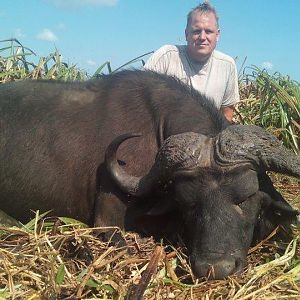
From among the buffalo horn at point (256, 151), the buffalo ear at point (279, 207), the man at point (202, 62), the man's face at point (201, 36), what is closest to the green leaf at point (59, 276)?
the buffalo horn at point (256, 151)

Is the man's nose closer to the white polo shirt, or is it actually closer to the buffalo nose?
the white polo shirt

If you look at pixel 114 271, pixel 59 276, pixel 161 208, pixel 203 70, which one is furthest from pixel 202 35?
pixel 59 276

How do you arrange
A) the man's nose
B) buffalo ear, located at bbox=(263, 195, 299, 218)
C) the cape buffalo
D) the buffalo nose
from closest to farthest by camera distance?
the buffalo nose → the cape buffalo → buffalo ear, located at bbox=(263, 195, 299, 218) → the man's nose

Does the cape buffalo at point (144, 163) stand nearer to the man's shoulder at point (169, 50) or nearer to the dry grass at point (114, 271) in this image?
the dry grass at point (114, 271)

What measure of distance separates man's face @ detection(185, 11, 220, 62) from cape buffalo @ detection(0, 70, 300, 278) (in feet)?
5.85

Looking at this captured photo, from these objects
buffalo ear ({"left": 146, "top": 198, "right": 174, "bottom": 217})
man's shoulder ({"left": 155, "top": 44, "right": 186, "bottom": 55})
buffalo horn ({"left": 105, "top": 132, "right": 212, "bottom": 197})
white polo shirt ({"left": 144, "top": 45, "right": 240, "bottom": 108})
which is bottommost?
buffalo ear ({"left": 146, "top": 198, "right": 174, "bottom": 217})

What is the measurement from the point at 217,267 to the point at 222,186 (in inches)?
21.8

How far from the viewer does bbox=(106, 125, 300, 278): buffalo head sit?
3545 mm

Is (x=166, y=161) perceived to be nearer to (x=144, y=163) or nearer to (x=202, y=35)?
(x=144, y=163)

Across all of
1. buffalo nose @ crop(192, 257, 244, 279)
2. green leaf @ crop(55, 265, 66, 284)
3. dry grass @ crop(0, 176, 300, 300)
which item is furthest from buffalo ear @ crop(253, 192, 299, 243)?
green leaf @ crop(55, 265, 66, 284)

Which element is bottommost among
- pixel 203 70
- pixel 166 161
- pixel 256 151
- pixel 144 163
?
pixel 144 163

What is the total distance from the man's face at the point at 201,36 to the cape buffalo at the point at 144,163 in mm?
1784

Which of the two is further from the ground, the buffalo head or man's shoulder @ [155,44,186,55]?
man's shoulder @ [155,44,186,55]

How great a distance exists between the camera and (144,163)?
14.4ft
